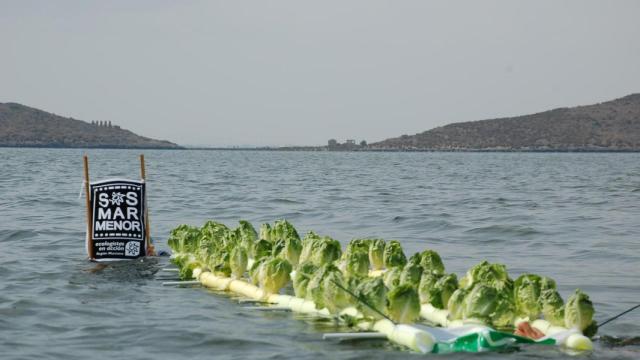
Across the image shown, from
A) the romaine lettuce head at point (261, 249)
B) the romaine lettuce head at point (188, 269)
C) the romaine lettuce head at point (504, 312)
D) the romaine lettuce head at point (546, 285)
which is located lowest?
the romaine lettuce head at point (188, 269)

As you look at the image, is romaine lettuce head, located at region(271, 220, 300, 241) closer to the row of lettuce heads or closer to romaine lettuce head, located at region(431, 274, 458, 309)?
the row of lettuce heads

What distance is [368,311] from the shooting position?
37.2ft

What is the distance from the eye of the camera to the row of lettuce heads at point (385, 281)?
11.2 metres

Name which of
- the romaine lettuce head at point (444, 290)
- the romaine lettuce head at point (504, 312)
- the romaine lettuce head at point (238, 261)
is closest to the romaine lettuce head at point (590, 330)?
the romaine lettuce head at point (504, 312)

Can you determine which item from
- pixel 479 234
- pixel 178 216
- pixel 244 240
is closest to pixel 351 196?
pixel 178 216

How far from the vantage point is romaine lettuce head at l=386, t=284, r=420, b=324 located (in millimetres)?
11117

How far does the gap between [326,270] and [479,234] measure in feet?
43.2

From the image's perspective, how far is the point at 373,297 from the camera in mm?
11258

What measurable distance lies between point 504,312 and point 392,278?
1812 millimetres

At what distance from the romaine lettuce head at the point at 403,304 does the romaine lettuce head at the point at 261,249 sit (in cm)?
472

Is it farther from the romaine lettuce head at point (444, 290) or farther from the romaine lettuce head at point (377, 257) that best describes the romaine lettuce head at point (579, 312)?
the romaine lettuce head at point (377, 257)

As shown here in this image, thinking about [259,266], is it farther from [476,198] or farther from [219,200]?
[476,198]

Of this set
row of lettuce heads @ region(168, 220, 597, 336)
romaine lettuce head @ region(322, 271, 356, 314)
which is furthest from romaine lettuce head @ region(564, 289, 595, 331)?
romaine lettuce head @ region(322, 271, 356, 314)

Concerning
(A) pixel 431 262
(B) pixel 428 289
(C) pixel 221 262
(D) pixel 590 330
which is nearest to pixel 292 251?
(C) pixel 221 262
